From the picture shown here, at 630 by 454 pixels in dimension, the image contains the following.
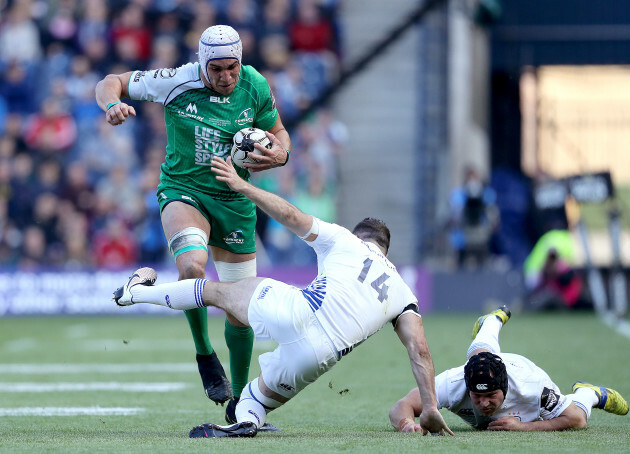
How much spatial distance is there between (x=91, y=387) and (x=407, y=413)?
4.33m

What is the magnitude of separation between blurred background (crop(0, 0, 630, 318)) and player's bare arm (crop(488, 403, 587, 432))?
10457mm

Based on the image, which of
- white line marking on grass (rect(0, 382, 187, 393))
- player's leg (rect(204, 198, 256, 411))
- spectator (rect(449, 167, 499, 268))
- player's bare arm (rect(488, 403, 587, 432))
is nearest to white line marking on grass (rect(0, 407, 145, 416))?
player's leg (rect(204, 198, 256, 411))

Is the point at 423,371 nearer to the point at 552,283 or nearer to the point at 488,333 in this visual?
the point at 488,333

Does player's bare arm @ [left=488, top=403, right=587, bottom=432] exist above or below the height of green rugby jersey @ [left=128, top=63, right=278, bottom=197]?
below

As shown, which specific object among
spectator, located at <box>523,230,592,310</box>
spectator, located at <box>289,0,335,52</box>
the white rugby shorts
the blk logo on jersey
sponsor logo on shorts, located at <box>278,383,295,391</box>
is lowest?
spectator, located at <box>523,230,592,310</box>

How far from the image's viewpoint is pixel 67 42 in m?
20.1

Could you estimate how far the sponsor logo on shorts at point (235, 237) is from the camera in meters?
8.04

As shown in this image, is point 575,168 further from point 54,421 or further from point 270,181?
point 54,421

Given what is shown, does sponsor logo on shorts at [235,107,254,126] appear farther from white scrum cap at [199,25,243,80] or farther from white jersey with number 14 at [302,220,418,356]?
white jersey with number 14 at [302,220,418,356]

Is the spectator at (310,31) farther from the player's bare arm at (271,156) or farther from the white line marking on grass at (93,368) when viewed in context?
the player's bare arm at (271,156)

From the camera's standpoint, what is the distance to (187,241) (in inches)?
296

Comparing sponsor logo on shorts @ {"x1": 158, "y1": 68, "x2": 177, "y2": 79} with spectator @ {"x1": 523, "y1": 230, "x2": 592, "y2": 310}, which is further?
spectator @ {"x1": 523, "y1": 230, "x2": 592, "y2": 310}

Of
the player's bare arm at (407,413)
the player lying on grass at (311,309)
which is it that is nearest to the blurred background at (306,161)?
the player's bare arm at (407,413)

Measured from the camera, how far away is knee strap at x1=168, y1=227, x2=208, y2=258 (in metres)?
7.48
